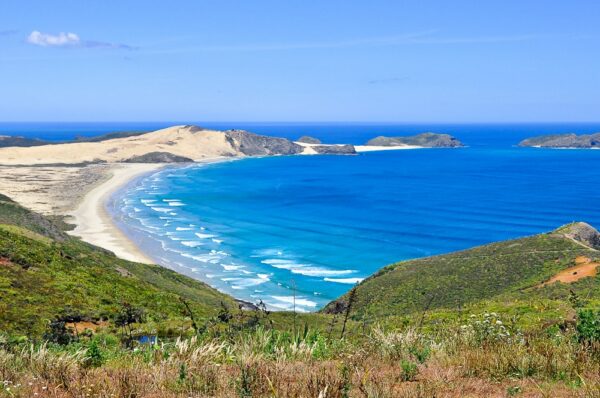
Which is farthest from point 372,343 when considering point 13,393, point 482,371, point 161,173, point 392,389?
point 161,173

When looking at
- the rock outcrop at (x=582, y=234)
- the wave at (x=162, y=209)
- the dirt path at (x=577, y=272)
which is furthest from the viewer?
the wave at (x=162, y=209)

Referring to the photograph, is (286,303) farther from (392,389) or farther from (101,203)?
(101,203)

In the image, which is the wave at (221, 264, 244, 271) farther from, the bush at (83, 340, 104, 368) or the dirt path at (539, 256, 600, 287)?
the bush at (83, 340, 104, 368)

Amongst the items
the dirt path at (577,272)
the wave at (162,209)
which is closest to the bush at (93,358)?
the dirt path at (577,272)

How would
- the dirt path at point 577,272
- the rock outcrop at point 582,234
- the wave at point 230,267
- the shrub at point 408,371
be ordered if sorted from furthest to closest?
1. the wave at point 230,267
2. the rock outcrop at point 582,234
3. the dirt path at point 577,272
4. the shrub at point 408,371

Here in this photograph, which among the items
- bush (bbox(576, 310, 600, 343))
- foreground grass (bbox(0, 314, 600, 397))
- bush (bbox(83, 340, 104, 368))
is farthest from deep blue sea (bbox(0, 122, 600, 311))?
bush (bbox(576, 310, 600, 343))

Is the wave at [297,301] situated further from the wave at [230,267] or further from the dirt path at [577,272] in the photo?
the dirt path at [577,272]
